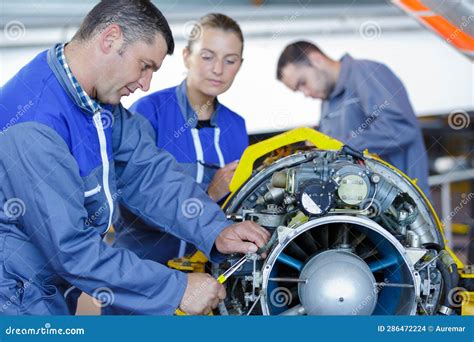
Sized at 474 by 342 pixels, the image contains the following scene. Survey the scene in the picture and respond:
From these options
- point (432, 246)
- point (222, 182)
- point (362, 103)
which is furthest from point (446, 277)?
point (362, 103)

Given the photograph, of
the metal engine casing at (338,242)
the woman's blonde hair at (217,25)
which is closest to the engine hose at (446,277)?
the metal engine casing at (338,242)

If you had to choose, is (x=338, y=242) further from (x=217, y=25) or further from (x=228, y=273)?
(x=217, y=25)

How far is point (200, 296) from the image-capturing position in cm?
204

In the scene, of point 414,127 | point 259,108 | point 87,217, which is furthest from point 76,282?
point 259,108

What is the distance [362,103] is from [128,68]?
2.12 m

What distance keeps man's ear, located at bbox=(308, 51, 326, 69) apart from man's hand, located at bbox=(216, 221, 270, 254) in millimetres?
2036

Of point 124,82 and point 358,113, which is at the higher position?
point 358,113

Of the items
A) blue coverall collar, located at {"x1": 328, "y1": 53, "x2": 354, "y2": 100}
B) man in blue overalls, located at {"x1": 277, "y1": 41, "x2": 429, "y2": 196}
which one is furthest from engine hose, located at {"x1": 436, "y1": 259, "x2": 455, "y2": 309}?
blue coverall collar, located at {"x1": 328, "y1": 53, "x2": 354, "y2": 100}

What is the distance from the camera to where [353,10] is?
5539mm

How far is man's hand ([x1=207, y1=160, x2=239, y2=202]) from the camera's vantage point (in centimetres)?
257

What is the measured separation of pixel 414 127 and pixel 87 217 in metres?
2.22

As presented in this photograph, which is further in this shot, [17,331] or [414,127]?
[414,127]

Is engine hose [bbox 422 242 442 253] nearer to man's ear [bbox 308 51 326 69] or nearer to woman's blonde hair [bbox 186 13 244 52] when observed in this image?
woman's blonde hair [bbox 186 13 244 52]

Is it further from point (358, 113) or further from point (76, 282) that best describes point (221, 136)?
point (358, 113)
